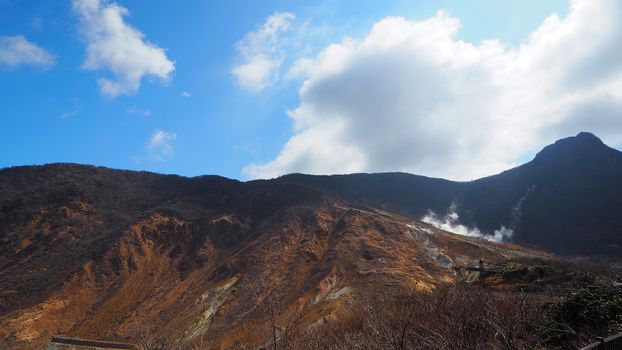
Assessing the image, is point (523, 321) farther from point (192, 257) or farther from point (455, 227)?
point (455, 227)

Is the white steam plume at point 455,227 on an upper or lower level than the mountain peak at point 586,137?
lower

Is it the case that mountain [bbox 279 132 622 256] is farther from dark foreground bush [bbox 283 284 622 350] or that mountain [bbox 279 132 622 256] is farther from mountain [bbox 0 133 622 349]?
dark foreground bush [bbox 283 284 622 350]

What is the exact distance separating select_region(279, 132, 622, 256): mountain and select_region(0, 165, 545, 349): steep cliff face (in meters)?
20.8

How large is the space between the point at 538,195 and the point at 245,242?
57.8 m

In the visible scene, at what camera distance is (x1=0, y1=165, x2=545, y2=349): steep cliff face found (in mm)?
43125

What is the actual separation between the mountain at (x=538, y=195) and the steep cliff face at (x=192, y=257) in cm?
2077

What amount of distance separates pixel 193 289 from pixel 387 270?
2199 cm

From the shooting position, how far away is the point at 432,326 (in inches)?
504

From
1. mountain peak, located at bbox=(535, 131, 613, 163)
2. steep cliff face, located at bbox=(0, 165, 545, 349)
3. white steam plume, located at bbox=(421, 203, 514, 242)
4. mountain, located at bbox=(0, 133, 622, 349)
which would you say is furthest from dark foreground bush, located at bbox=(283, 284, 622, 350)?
mountain peak, located at bbox=(535, 131, 613, 163)

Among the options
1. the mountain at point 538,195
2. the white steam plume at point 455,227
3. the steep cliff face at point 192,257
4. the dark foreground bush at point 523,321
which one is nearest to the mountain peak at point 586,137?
the mountain at point 538,195

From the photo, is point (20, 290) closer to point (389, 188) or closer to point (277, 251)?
point (277, 251)

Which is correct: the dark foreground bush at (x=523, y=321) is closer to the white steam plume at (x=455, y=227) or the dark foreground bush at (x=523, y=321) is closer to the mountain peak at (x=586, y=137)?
the white steam plume at (x=455, y=227)

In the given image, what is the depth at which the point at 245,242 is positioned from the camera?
61469 mm

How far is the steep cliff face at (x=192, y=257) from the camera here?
1698 inches
